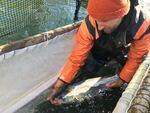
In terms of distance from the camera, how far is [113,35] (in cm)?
260

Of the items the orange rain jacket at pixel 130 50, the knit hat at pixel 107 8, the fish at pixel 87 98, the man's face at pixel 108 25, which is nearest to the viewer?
the knit hat at pixel 107 8

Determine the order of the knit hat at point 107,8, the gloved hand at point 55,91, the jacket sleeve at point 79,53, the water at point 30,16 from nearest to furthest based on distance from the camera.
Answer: the knit hat at point 107,8 → the jacket sleeve at point 79,53 → the gloved hand at point 55,91 → the water at point 30,16

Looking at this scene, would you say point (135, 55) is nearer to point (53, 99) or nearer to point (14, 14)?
point (53, 99)

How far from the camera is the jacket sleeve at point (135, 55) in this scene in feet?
8.54

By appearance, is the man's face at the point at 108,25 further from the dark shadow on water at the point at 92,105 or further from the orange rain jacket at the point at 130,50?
the dark shadow on water at the point at 92,105

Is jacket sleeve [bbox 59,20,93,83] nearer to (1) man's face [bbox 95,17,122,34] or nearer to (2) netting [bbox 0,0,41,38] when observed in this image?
(1) man's face [bbox 95,17,122,34]

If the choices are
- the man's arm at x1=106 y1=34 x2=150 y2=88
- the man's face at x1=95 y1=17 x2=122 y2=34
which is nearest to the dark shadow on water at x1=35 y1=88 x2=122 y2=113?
the man's arm at x1=106 y1=34 x2=150 y2=88

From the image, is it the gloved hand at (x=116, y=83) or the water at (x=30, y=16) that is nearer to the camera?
the gloved hand at (x=116, y=83)

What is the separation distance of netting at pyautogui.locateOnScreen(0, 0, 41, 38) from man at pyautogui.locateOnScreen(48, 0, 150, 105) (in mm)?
1374

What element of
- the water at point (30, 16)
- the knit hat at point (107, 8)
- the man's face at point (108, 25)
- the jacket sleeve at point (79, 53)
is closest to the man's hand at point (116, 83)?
the jacket sleeve at point (79, 53)

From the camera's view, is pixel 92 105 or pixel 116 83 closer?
pixel 116 83

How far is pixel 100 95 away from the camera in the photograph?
3.11m

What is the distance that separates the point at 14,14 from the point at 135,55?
6.41ft

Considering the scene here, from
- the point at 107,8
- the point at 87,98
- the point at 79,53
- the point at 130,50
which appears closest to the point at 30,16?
the point at 87,98
